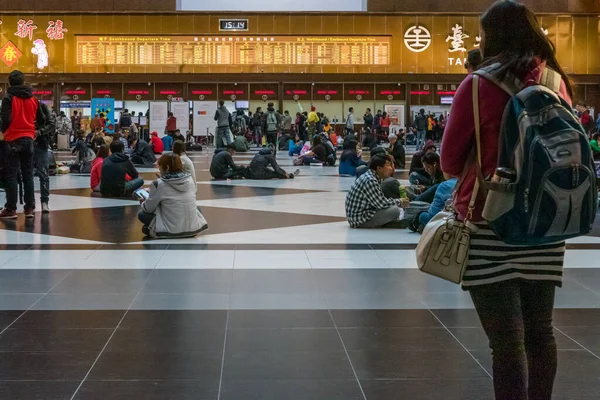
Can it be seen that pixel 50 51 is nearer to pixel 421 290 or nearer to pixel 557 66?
pixel 421 290

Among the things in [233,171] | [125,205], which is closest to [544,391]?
[125,205]

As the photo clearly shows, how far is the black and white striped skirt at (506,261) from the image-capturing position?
300cm

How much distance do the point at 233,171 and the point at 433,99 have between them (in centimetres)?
2804

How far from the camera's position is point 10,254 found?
8.57 m

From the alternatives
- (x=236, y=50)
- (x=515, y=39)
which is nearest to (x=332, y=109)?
(x=236, y=50)

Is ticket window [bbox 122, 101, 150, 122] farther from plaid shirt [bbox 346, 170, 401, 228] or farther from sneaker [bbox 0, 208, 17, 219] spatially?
plaid shirt [bbox 346, 170, 401, 228]

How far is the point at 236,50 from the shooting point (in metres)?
45.8

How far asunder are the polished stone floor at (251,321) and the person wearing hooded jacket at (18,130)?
1725 mm

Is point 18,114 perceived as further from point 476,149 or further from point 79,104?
point 79,104

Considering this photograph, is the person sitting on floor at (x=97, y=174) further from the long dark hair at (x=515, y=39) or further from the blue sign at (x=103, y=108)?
the blue sign at (x=103, y=108)

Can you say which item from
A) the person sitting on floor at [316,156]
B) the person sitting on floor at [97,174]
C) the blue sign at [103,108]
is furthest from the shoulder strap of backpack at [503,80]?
the blue sign at [103,108]

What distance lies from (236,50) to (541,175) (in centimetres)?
4382

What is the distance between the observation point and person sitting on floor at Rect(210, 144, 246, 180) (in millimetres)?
19484

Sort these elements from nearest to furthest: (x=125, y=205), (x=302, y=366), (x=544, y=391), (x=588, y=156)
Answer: (x=588, y=156)
(x=544, y=391)
(x=302, y=366)
(x=125, y=205)
